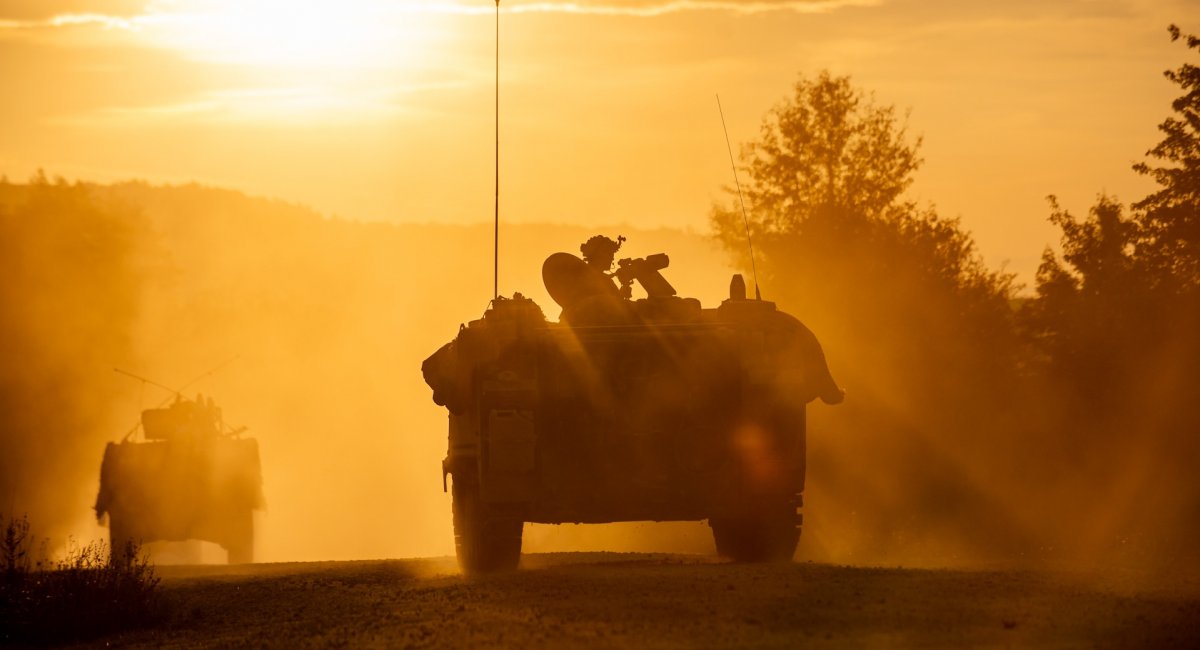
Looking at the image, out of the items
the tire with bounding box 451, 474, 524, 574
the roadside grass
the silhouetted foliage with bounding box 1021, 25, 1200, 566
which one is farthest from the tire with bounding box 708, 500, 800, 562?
the silhouetted foliage with bounding box 1021, 25, 1200, 566

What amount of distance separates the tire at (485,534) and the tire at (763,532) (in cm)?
192

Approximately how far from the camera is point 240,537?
2104 inches

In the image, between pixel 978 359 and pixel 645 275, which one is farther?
pixel 978 359

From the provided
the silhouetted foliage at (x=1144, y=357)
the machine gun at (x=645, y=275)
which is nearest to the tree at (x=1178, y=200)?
the silhouetted foliage at (x=1144, y=357)

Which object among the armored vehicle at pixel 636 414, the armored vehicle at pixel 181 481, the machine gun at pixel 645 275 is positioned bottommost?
the armored vehicle at pixel 181 481

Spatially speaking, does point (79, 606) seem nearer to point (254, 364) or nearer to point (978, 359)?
point (978, 359)

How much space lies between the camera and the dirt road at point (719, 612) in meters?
12.2

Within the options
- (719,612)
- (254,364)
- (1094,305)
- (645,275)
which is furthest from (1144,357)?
(254,364)

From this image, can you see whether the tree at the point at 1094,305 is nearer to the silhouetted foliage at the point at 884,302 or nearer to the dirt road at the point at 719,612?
the silhouetted foliage at the point at 884,302

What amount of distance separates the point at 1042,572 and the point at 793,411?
105 inches

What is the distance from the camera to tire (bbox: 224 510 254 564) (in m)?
53.0

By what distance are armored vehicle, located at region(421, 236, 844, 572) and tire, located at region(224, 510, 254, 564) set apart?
36.4 metres

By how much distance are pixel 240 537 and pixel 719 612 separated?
41.6 m

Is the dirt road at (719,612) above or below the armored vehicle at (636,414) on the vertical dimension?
below
